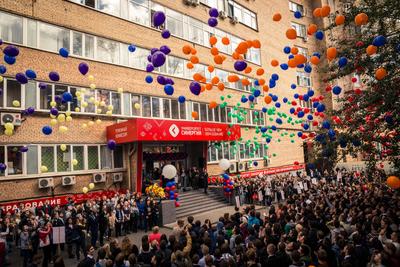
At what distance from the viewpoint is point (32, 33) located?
14.9 m

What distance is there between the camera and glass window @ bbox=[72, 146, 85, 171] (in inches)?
616

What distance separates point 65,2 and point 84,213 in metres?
11.7

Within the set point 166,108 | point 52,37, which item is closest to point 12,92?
point 52,37

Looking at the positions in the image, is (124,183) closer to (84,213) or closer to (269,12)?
(84,213)

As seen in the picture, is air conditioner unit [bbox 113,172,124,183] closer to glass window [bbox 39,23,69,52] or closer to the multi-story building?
the multi-story building

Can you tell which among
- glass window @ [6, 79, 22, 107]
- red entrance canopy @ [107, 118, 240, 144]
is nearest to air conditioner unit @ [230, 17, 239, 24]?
red entrance canopy @ [107, 118, 240, 144]

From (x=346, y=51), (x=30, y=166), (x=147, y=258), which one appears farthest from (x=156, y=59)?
(x=30, y=166)

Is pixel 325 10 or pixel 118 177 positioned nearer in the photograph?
pixel 325 10

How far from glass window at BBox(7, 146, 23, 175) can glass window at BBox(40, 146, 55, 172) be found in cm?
100

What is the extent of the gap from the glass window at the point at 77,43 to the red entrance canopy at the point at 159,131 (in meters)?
4.58

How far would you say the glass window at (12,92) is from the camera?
1382cm

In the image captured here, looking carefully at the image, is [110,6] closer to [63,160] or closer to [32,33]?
[32,33]

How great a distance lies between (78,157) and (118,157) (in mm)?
2440

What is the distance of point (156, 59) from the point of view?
1031 centimetres
